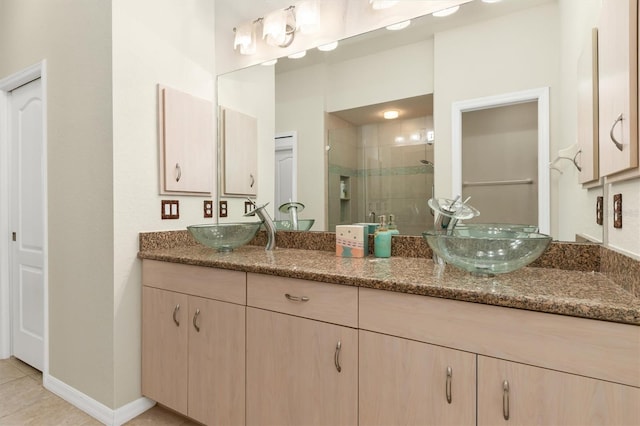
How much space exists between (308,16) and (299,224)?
126 cm

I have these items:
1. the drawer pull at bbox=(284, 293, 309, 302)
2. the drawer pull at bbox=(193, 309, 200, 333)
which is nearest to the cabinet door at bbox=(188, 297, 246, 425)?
the drawer pull at bbox=(193, 309, 200, 333)

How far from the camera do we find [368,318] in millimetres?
1158

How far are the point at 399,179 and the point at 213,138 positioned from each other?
1.35 m

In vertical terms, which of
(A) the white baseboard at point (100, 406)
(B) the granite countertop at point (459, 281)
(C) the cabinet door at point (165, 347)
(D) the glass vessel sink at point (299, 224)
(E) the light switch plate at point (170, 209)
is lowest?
(A) the white baseboard at point (100, 406)

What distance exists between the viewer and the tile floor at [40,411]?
5.95 ft

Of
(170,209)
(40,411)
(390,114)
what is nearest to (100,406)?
(40,411)

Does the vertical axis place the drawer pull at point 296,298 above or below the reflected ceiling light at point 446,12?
below

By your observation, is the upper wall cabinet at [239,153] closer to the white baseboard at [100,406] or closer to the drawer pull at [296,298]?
the drawer pull at [296,298]

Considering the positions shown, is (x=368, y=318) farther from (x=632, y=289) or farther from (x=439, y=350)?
(x=632, y=289)

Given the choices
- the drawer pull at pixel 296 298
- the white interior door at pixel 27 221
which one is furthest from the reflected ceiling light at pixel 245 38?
the drawer pull at pixel 296 298

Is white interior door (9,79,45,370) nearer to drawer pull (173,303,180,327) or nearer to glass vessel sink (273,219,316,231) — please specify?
drawer pull (173,303,180,327)

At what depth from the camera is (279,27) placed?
2.15 metres

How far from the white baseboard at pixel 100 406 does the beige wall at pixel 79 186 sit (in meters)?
0.04

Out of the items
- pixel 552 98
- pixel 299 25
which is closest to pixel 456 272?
pixel 552 98
